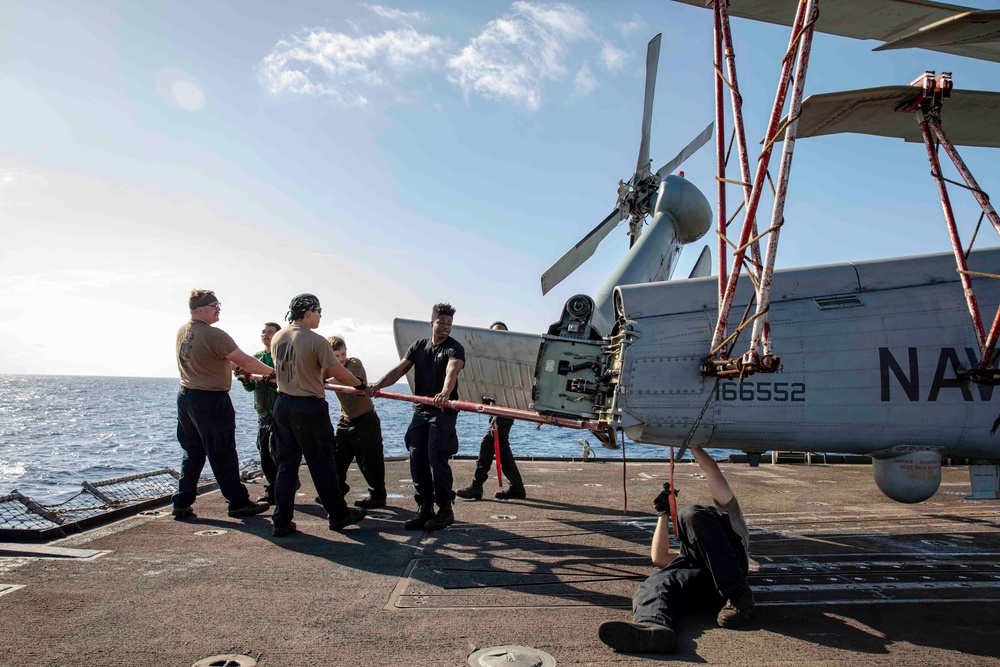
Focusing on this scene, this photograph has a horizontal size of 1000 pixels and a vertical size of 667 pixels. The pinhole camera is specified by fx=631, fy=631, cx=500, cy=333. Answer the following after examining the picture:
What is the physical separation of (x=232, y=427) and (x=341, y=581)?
8.94 feet

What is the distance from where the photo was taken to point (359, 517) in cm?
634

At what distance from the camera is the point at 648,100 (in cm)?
1519

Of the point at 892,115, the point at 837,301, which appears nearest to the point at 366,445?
the point at 837,301

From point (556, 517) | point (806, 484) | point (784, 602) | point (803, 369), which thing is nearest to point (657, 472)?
point (806, 484)

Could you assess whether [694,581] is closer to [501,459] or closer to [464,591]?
[464,591]

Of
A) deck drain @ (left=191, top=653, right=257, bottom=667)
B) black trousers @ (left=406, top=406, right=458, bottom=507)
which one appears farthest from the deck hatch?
deck drain @ (left=191, top=653, right=257, bottom=667)

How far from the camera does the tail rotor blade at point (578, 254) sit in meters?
14.0

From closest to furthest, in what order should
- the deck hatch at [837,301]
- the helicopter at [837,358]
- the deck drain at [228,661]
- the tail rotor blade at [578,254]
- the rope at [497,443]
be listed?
the deck drain at [228,661]
the helicopter at [837,358]
the deck hatch at [837,301]
the rope at [497,443]
the tail rotor blade at [578,254]

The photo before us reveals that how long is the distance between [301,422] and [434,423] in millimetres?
1251

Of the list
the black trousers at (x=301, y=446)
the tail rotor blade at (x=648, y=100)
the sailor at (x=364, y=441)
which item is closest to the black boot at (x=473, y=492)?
the sailor at (x=364, y=441)

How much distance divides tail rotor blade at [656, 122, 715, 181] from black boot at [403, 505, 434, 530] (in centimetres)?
1130

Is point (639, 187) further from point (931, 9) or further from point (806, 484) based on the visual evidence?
point (931, 9)

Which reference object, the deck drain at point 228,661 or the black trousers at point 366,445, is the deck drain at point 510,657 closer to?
the deck drain at point 228,661

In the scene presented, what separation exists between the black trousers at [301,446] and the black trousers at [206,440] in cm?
71
